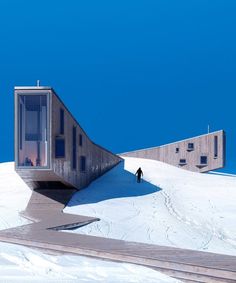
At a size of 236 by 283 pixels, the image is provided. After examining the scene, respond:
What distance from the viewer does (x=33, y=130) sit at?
16938 mm

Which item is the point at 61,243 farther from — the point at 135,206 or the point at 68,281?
the point at 135,206

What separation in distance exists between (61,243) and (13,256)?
1888 millimetres

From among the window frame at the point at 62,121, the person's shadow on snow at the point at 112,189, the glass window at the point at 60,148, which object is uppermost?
the window frame at the point at 62,121

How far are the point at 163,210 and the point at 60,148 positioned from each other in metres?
5.33

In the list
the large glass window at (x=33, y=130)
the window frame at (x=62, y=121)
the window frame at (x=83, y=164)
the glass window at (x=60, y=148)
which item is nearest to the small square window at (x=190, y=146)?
the window frame at (x=83, y=164)

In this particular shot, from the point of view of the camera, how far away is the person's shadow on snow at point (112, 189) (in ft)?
62.7

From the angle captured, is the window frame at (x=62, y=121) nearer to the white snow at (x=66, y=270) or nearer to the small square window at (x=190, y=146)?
the white snow at (x=66, y=270)

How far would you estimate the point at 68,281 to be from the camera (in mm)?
5770

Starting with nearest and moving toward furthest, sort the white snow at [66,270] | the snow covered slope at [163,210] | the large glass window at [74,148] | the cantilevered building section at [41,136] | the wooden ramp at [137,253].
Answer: the white snow at [66,270]
the wooden ramp at [137,253]
the snow covered slope at [163,210]
the cantilevered building section at [41,136]
the large glass window at [74,148]

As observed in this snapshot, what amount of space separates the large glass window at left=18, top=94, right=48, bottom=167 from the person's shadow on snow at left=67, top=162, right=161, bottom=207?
2.63 meters

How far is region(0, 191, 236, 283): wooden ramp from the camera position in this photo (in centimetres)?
664

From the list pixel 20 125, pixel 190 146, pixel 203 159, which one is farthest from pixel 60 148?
pixel 203 159

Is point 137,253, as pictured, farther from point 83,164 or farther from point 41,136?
point 83,164

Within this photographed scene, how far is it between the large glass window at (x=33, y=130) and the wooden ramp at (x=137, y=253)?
4.52m
